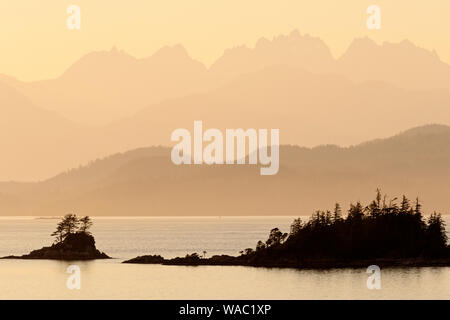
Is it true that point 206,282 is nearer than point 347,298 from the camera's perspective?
No

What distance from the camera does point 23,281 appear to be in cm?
19975

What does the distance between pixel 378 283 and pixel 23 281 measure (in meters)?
69.1
